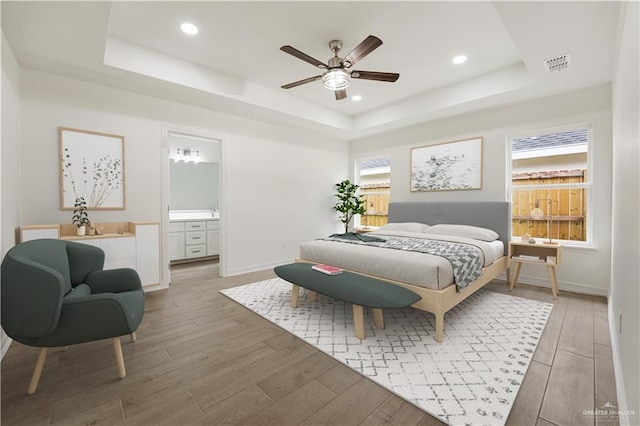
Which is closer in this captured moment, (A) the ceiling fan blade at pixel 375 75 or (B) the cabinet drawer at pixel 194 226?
(A) the ceiling fan blade at pixel 375 75

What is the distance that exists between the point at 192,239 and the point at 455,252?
491cm

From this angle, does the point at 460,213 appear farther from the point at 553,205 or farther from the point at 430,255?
the point at 430,255

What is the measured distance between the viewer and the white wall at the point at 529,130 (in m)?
3.55

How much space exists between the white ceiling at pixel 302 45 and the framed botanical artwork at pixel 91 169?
71 cm

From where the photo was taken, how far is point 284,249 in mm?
5457

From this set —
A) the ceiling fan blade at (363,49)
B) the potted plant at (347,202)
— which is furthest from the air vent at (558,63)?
the potted plant at (347,202)

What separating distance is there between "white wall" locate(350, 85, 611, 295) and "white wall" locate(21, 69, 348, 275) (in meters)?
1.81

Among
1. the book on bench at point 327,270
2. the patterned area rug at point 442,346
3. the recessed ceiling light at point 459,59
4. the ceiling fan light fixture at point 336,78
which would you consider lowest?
the patterned area rug at point 442,346

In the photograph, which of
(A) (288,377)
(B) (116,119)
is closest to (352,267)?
(A) (288,377)

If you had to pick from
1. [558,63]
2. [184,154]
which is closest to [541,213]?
[558,63]

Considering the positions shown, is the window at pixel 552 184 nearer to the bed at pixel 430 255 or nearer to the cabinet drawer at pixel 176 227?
the bed at pixel 430 255

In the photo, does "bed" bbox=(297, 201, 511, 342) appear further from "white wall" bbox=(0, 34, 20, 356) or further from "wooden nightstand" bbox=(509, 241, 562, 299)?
"white wall" bbox=(0, 34, 20, 356)

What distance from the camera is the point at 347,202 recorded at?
6.15m

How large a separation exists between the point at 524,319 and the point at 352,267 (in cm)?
180
